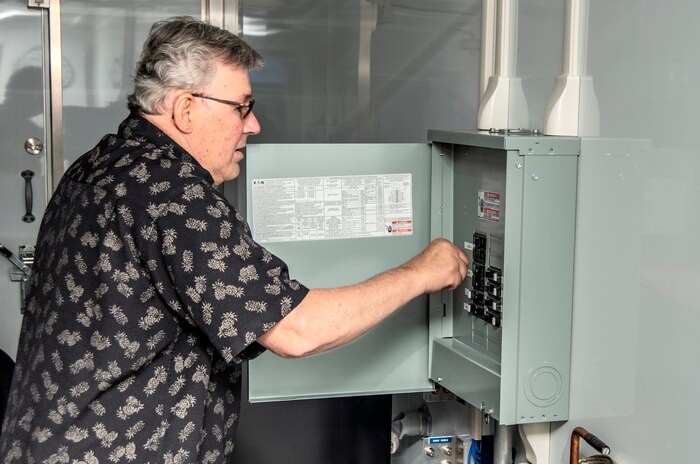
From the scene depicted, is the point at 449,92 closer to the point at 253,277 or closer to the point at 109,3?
the point at 253,277

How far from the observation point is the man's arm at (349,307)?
58.6 inches

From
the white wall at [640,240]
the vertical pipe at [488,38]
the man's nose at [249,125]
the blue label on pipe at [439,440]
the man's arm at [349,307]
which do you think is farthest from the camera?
the blue label on pipe at [439,440]

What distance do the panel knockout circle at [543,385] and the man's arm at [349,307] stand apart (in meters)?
0.24

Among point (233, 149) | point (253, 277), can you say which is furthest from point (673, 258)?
point (233, 149)

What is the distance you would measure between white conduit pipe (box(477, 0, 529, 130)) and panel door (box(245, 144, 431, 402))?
0.20 meters

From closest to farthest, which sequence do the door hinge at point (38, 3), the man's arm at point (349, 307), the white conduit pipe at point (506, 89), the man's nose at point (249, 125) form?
1. the man's arm at point (349, 307)
2. the man's nose at point (249, 125)
3. the white conduit pipe at point (506, 89)
4. the door hinge at point (38, 3)

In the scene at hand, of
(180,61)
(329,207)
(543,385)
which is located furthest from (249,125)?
(543,385)

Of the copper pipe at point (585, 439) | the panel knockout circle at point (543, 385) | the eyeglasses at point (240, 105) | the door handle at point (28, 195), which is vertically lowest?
the copper pipe at point (585, 439)

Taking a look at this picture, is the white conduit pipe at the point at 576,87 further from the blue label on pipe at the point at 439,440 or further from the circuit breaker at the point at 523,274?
the blue label on pipe at the point at 439,440

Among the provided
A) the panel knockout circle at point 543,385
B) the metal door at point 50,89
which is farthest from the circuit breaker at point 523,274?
the metal door at point 50,89

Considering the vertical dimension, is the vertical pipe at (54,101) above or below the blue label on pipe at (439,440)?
above

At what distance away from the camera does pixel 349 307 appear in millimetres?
1547

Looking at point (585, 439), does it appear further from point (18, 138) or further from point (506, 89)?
point (18, 138)

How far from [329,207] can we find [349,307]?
1.54 ft
